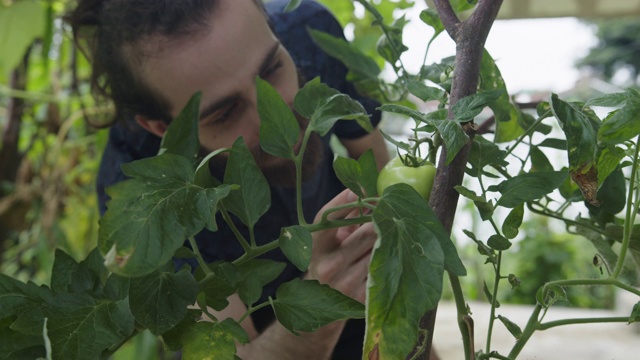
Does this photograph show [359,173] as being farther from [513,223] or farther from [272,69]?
[272,69]

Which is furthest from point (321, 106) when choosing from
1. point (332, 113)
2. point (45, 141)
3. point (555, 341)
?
point (45, 141)

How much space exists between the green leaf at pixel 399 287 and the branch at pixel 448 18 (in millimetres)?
127

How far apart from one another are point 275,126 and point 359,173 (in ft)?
0.17

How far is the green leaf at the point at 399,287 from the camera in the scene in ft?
0.92

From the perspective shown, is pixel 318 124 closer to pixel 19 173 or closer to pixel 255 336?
pixel 255 336

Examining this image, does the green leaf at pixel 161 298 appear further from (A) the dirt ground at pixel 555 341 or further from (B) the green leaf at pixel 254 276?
(A) the dirt ground at pixel 555 341

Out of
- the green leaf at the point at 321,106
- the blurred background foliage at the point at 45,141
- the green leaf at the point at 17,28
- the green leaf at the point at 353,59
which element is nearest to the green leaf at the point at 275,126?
the green leaf at the point at 321,106

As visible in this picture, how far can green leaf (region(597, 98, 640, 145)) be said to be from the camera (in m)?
0.30

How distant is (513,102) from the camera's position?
50cm

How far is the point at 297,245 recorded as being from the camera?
33 cm

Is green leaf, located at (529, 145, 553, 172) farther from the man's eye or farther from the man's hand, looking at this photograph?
the man's eye

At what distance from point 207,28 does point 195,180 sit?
276mm

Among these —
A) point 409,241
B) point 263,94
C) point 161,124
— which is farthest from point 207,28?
point 409,241

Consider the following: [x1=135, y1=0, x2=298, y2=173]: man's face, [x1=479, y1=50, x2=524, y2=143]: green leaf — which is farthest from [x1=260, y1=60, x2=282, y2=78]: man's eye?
[x1=479, y1=50, x2=524, y2=143]: green leaf
